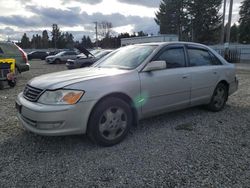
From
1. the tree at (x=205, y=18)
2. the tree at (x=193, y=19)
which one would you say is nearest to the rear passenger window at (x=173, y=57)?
the tree at (x=193, y=19)

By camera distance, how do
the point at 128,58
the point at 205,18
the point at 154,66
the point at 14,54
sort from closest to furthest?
the point at 154,66 < the point at 128,58 < the point at 14,54 < the point at 205,18

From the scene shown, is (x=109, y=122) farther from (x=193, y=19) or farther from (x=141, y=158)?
(x=193, y=19)

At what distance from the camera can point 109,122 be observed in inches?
137

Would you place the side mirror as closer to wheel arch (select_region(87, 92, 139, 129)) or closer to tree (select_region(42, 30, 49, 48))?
wheel arch (select_region(87, 92, 139, 129))

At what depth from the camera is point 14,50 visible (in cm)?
1021

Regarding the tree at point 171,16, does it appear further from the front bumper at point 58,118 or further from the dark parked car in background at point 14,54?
the front bumper at point 58,118

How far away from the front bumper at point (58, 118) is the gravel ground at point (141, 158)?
1.22 feet

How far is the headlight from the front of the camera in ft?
10.3

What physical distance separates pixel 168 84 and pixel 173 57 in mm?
606

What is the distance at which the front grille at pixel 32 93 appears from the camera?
3312 mm

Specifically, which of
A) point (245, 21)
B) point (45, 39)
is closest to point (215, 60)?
point (245, 21)

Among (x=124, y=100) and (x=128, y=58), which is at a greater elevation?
(x=128, y=58)

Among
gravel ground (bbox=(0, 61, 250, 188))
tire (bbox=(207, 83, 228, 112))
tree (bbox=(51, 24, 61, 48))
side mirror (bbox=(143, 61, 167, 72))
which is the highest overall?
tree (bbox=(51, 24, 61, 48))

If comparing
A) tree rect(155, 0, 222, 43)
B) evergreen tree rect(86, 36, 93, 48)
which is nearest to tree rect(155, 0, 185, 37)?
tree rect(155, 0, 222, 43)
